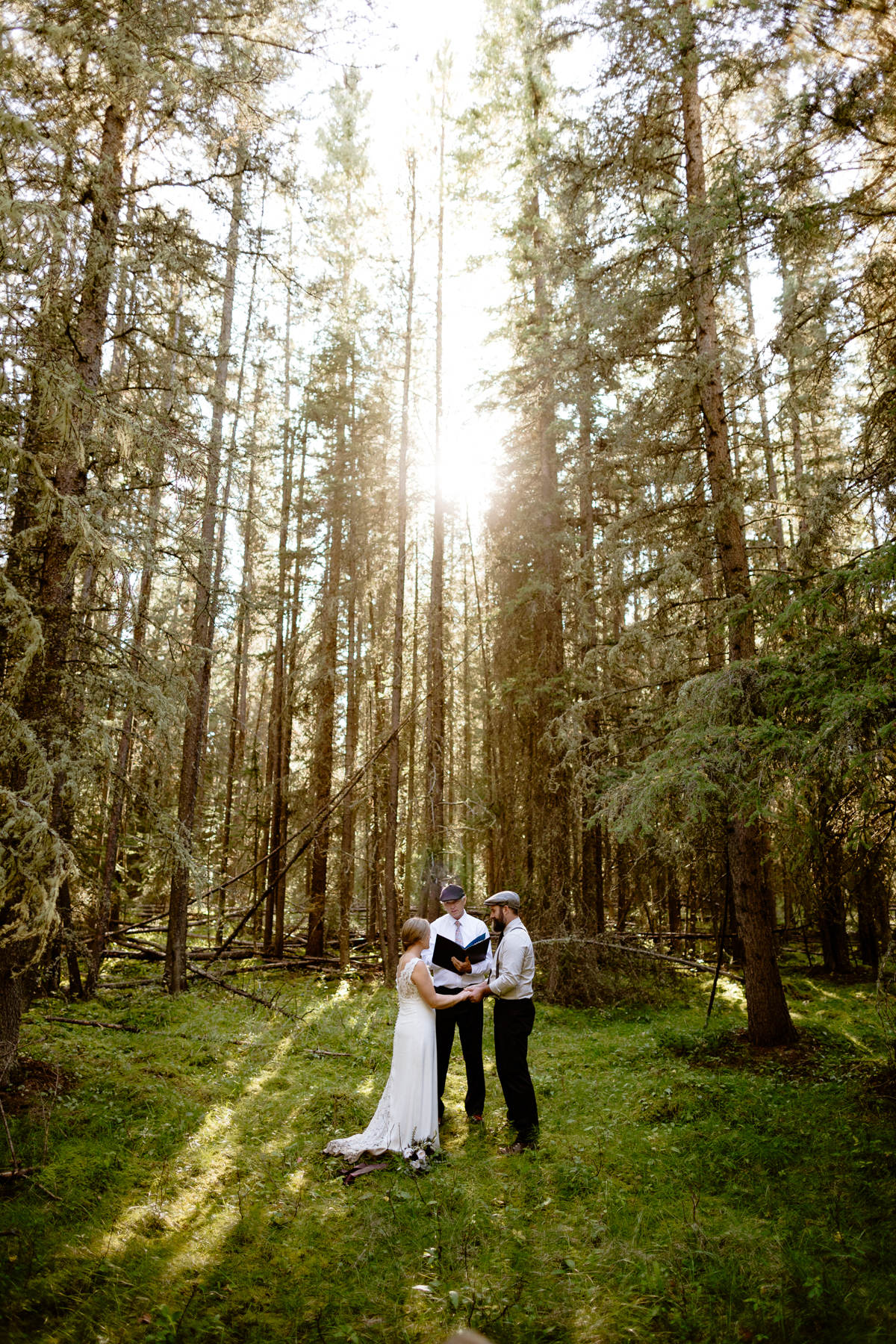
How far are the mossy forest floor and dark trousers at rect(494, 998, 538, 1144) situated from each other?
0.37 m

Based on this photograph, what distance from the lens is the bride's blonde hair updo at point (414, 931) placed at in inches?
243

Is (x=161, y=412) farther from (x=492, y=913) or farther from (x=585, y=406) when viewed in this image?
(x=585, y=406)

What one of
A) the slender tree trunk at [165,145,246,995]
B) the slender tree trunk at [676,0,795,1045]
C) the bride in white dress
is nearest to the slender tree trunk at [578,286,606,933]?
the slender tree trunk at [676,0,795,1045]

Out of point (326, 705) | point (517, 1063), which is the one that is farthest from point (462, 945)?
point (326, 705)

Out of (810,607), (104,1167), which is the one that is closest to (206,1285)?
(104,1167)

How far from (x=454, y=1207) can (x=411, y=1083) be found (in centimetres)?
106

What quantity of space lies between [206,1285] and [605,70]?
11987 mm

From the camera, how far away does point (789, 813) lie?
16.9 ft

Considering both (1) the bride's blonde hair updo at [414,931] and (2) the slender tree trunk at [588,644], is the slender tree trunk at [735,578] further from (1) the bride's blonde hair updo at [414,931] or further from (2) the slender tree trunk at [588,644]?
(1) the bride's blonde hair updo at [414,931]

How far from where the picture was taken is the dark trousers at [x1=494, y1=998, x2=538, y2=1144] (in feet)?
20.5

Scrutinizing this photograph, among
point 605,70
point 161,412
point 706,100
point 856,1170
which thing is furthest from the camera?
point 706,100

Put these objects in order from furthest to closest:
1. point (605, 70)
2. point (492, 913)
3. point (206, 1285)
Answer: point (605, 70) → point (492, 913) → point (206, 1285)

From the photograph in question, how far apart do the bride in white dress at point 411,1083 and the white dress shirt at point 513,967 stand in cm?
46

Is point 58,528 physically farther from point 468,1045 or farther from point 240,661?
point 240,661
